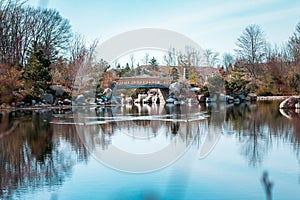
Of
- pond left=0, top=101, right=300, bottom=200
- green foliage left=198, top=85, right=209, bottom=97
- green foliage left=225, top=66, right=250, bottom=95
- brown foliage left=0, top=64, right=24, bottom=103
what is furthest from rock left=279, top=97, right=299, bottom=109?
brown foliage left=0, top=64, right=24, bottom=103

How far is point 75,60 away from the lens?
32.8 meters

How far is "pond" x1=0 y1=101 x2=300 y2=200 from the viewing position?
5.32 m

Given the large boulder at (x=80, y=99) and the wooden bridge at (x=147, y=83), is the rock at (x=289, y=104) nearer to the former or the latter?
the wooden bridge at (x=147, y=83)

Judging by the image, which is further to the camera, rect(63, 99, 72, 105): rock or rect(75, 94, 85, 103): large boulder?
rect(75, 94, 85, 103): large boulder

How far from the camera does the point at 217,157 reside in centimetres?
771

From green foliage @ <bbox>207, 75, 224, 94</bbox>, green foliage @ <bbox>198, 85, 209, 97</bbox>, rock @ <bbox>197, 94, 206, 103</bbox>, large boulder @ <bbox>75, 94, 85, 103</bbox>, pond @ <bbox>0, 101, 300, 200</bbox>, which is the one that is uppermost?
green foliage @ <bbox>207, 75, 224, 94</bbox>

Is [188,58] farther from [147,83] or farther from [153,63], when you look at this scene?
[147,83]

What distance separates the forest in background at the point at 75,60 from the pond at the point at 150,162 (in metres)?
11.4

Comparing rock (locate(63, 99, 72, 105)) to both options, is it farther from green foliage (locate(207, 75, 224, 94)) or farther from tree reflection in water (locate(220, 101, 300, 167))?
tree reflection in water (locate(220, 101, 300, 167))

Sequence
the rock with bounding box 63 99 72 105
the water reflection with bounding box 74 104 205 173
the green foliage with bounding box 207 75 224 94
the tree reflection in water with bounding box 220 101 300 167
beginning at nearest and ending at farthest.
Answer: the water reflection with bounding box 74 104 205 173, the tree reflection in water with bounding box 220 101 300 167, the rock with bounding box 63 99 72 105, the green foliage with bounding box 207 75 224 94

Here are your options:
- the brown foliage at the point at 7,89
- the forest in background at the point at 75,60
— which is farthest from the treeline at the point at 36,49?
the brown foliage at the point at 7,89

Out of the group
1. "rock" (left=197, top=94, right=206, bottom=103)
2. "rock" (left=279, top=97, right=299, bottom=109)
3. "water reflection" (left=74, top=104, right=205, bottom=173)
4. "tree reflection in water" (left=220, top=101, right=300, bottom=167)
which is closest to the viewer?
"water reflection" (left=74, top=104, right=205, bottom=173)

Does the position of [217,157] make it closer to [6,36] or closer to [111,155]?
[111,155]

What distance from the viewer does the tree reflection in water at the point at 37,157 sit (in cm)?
587
